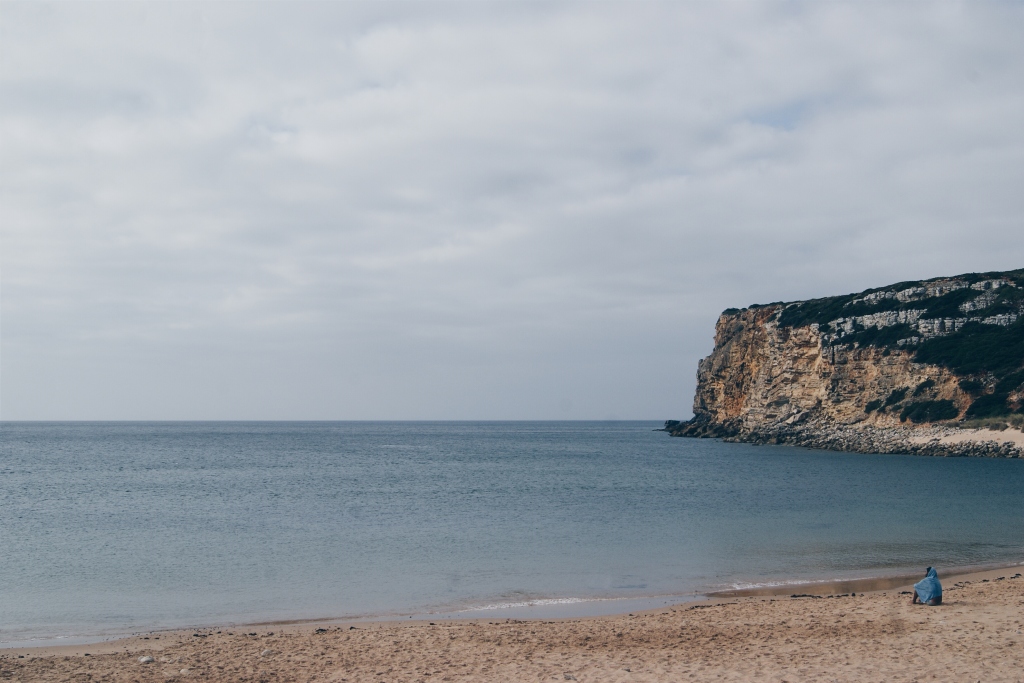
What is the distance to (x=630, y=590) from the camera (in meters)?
14.4

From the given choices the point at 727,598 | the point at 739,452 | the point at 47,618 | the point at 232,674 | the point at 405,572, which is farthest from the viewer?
the point at 739,452

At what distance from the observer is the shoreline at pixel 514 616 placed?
11.2 metres

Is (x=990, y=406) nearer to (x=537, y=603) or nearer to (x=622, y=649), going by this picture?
(x=537, y=603)

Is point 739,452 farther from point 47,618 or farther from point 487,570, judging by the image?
point 47,618

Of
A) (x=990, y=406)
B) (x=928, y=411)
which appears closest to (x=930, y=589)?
(x=990, y=406)

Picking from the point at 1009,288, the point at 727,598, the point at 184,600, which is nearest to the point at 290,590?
the point at 184,600

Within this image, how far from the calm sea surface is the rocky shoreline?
46.9ft

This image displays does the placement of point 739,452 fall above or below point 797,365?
below

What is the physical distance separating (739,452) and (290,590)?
173 ft

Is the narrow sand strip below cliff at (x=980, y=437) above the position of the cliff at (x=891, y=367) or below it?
below

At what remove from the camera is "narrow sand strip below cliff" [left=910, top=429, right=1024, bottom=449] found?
5194 cm

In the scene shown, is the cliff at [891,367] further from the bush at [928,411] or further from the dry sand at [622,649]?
the dry sand at [622,649]

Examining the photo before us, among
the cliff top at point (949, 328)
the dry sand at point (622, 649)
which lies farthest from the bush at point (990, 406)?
the dry sand at point (622, 649)

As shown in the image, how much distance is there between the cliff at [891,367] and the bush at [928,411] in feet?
0.28
